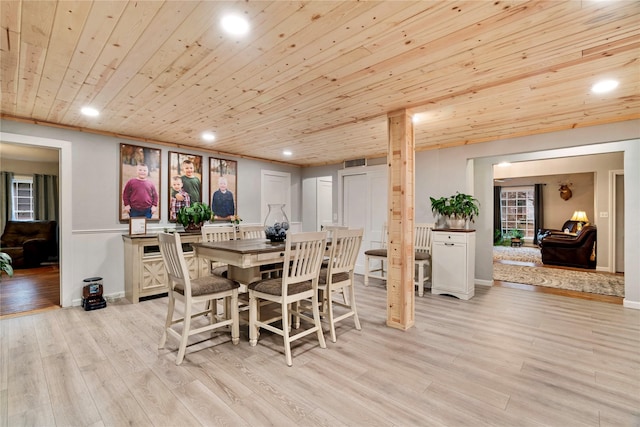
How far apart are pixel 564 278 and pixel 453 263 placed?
2.80 m

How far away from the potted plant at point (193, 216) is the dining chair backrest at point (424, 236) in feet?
11.2

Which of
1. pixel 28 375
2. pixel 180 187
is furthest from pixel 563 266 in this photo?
pixel 28 375

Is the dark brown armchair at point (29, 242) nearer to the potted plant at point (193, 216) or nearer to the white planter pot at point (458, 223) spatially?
the potted plant at point (193, 216)

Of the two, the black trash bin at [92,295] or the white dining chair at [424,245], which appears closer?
the black trash bin at [92,295]

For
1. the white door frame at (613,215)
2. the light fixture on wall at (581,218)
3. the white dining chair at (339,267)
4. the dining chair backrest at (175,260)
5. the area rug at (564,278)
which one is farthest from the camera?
the light fixture on wall at (581,218)

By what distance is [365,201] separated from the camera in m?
6.01

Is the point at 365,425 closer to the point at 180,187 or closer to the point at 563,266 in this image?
the point at 180,187

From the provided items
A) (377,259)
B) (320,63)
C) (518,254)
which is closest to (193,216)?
(377,259)

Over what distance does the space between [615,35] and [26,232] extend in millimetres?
9520

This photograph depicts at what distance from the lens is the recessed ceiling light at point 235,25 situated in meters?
1.70

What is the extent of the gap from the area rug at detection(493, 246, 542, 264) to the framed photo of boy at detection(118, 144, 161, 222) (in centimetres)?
775

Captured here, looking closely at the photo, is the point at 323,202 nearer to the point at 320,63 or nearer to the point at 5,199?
the point at 320,63

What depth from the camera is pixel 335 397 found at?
197cm

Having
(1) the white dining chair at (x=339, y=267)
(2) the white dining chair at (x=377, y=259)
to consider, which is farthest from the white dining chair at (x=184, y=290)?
(2) the white dining chair at (x=377, y=259)
